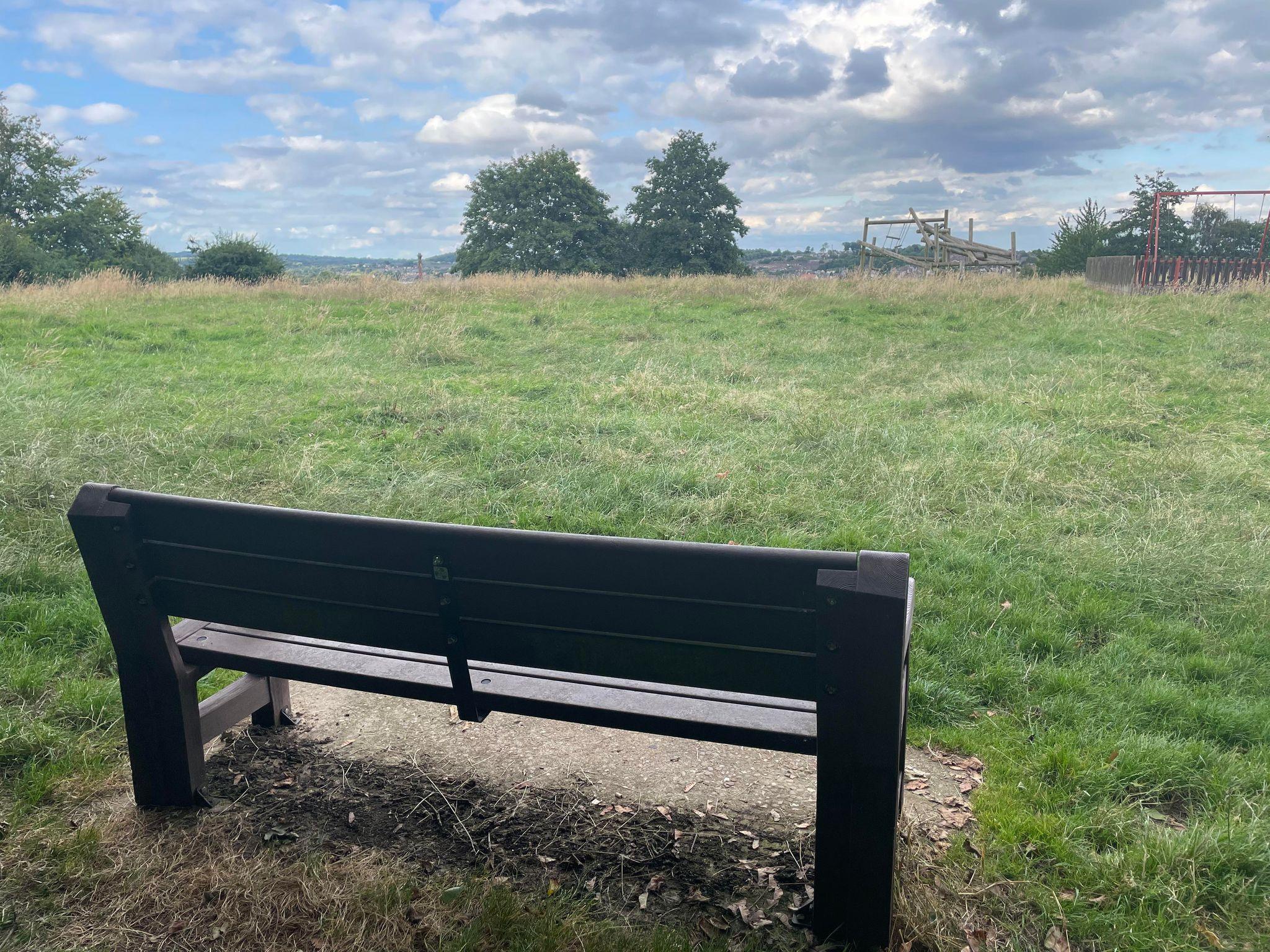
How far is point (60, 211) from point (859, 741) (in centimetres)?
5095

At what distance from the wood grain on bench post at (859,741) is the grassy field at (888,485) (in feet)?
1.66

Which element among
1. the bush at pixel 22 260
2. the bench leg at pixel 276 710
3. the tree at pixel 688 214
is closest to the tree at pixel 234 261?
the bush at pixel 22 260

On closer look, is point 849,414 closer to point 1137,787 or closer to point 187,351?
point 1137,787

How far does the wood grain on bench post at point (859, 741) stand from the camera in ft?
6.56

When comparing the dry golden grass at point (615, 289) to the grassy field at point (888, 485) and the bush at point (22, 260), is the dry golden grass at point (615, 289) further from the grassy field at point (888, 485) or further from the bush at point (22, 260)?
the bush at point (22, 260)

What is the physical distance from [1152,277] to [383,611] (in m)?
26.1

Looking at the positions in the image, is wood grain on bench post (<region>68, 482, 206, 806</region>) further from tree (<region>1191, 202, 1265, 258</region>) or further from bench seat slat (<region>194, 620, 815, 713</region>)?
tree (<region>1191, 202, 1265, 258</region>)

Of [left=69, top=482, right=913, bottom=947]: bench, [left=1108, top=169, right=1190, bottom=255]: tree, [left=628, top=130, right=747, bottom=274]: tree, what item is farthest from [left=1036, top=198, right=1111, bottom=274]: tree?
[left=69, top=482, right=913, bottom=947]: bench

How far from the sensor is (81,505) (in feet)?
8.61

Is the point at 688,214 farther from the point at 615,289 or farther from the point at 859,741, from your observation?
the point at 859,741

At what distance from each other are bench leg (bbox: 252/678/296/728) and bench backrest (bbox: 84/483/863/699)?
0.78m

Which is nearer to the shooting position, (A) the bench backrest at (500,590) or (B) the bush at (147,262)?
(A) the bench backrest at (500,590)

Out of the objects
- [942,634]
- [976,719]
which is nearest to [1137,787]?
[976,719]

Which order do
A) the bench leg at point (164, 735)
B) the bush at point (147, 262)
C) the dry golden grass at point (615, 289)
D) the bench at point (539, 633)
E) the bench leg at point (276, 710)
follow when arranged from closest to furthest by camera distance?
the bench at point (539, 633) → the bench leg at point (164, 735) → the bench leg at point (276, 710) → the dry golden grass at point (615, 289) → the bush at point (147, 262)
